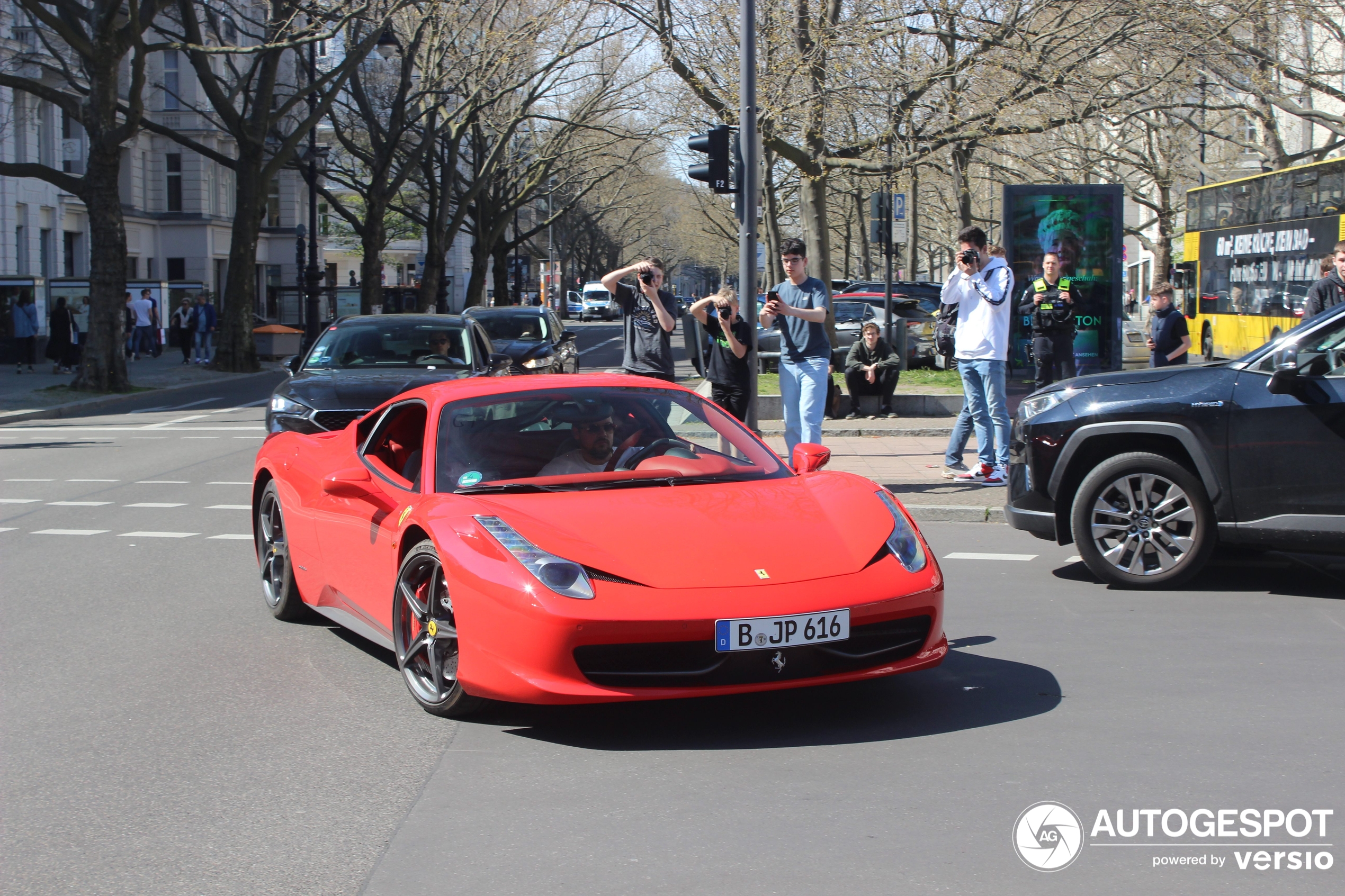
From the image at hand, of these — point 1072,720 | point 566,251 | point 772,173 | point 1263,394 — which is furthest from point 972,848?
point 566,251

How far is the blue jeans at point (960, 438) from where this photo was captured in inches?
460

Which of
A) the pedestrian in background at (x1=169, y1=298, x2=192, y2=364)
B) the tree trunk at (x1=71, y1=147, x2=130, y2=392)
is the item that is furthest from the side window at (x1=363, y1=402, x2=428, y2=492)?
the pedestrian in background at (x1=169, y1=298, x2=192, y2=364)

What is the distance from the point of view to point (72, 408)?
73.8ft

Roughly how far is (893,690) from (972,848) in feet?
5.46

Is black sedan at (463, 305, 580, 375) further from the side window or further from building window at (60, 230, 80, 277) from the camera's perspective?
building window at (60, 230, 80, 277)

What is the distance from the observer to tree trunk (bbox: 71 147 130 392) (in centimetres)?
2508

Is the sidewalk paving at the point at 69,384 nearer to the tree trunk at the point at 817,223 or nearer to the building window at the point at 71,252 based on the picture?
the building window at the point at 71,252

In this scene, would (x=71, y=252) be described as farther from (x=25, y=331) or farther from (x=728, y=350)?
(x=728, y=350)

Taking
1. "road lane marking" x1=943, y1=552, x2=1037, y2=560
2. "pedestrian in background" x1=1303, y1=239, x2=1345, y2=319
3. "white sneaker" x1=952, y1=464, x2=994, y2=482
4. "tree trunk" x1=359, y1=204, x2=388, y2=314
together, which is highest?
"tree trunk" x1=359, y1=204, x2=388, y2=314

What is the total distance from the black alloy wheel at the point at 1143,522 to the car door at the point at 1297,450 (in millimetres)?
222

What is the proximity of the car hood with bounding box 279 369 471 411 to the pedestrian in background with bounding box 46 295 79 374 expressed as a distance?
66.7ft

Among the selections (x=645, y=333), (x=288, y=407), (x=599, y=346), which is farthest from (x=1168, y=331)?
(x=599, y=346)

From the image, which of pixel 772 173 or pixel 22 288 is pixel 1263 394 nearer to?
pixel 772 173

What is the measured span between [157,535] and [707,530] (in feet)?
20.1
